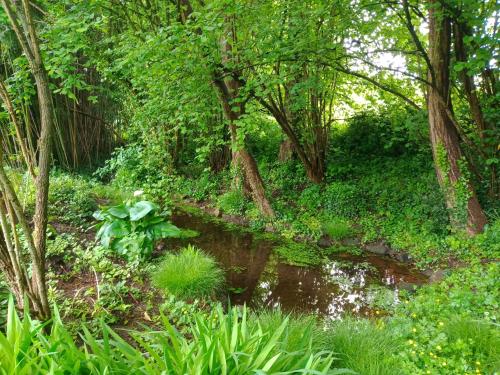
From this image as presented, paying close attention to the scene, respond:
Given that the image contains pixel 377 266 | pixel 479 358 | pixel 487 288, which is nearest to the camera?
pixel 479 358

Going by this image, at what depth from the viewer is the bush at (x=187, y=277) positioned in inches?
124

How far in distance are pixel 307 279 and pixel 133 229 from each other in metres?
2.11

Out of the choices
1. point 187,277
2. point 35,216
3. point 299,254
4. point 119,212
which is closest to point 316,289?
point 299,254

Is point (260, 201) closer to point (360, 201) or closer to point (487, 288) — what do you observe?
point (360, 201)

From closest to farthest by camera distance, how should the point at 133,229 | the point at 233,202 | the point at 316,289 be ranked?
the point at 133,229
the point at 316,289
the point at 233,202

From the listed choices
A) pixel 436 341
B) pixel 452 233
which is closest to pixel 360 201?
pixel 452 233

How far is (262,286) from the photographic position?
13.2ft

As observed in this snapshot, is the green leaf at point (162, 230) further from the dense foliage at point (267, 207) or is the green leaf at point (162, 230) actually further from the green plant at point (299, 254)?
the green plant at point (299, 254)

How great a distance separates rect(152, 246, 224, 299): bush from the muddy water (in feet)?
1.42

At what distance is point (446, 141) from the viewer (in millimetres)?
4758

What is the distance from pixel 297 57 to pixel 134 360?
4228 millimetres

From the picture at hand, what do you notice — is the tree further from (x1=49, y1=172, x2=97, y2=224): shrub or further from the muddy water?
(x1=49, y1=172, x2=97, y2=224): shrub

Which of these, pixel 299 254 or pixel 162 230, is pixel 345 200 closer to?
pixel 299 254

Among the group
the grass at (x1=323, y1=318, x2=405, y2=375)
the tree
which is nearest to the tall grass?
the tree
